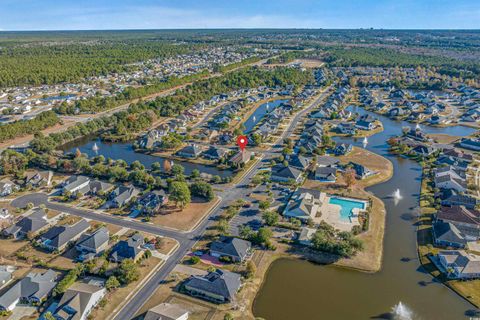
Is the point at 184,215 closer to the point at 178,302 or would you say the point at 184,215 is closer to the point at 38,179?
the point at 178,302

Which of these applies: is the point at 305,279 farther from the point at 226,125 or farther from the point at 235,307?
the point at 226,125

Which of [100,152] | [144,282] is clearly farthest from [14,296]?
[100,152]

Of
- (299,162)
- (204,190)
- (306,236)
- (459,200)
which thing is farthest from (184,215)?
(459,200)

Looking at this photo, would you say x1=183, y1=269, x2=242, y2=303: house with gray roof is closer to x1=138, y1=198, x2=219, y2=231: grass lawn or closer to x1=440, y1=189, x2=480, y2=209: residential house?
x1=138, y1=198, x2=219, y2=231: grass lawn

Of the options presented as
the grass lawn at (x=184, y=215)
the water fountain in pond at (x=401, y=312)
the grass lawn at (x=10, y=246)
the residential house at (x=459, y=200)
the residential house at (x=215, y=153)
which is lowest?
the water fountain in pond at (x=401, y=312)

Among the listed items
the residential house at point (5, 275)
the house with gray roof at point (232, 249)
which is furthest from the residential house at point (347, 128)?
the residential house at point (5, 275)

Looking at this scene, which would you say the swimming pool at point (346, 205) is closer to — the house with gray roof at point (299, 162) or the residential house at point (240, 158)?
the house with gray roof at point (299, 162)
